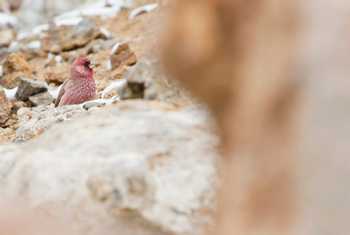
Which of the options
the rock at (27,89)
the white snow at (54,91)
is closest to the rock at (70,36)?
the white snow at (54,91)

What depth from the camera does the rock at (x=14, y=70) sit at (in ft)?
30.2

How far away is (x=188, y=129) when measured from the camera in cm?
360

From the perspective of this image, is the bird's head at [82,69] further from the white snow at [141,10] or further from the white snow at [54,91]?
the white snow at [141,10]

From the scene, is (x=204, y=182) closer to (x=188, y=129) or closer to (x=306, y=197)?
(x=188, y=129)

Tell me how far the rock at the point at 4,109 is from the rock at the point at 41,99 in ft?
0.64

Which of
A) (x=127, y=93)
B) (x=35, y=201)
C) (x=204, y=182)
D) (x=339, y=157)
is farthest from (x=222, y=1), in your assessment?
(x=127, y=93)

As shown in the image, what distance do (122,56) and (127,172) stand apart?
5449 mm

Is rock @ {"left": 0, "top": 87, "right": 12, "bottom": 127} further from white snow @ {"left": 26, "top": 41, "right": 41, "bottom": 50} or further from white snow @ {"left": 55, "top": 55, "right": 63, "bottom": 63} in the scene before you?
white snow @ {"left": 26, "top": 41, "right": 41, "bottom": 50}

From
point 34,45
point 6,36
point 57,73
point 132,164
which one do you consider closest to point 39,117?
point 57,73

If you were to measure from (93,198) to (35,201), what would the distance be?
27 cm

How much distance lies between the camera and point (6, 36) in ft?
38.4

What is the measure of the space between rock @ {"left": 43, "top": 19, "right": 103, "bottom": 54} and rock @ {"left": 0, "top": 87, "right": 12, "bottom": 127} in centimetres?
214

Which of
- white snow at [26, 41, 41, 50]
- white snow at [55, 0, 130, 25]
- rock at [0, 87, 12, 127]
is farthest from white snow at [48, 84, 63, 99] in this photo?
white snow at [55, 0, 130, 25]

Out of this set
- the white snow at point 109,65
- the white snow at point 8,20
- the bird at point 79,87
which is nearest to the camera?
the bird at point 79,87
